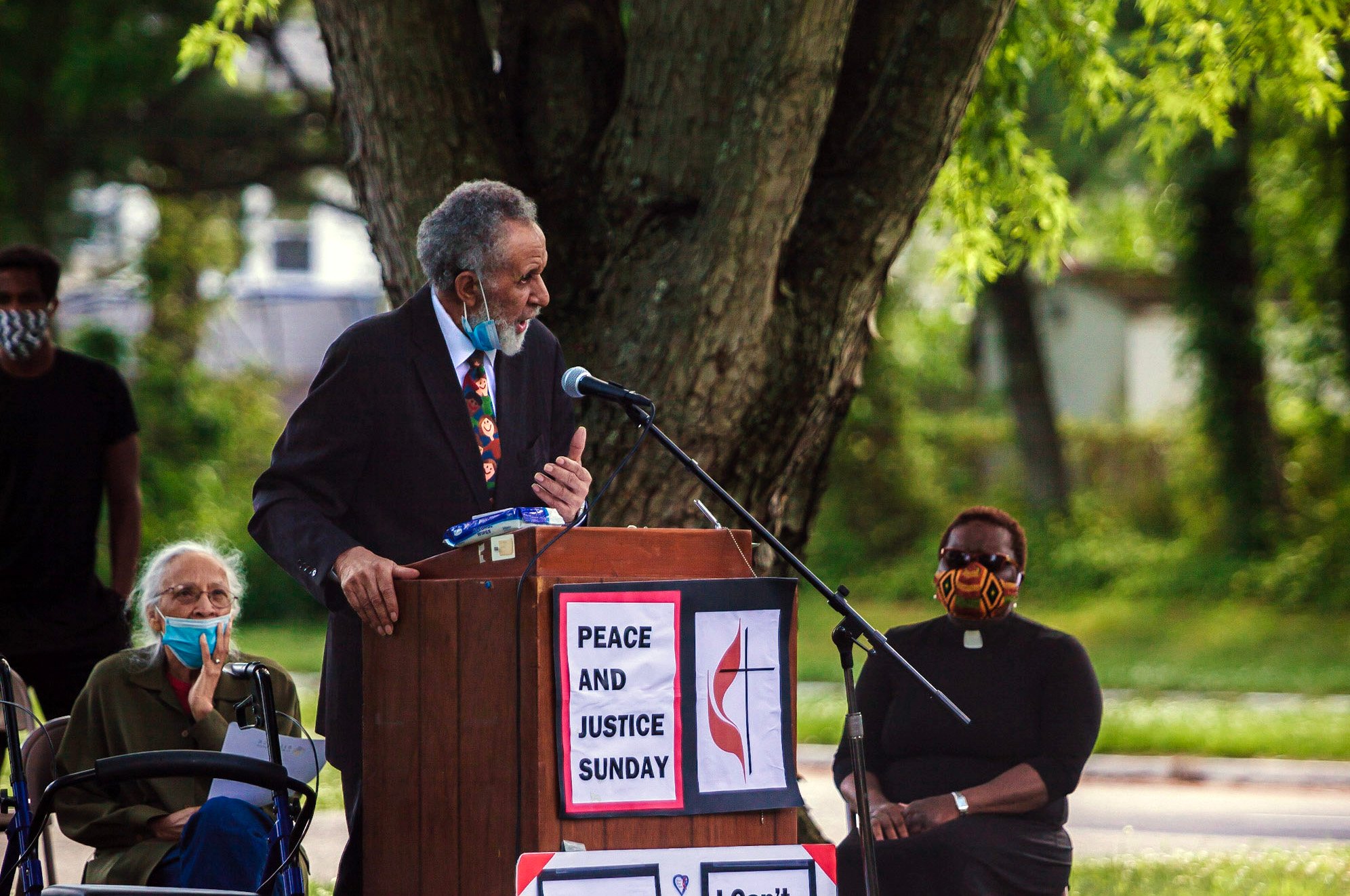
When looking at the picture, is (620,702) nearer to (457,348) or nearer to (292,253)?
(457,348)

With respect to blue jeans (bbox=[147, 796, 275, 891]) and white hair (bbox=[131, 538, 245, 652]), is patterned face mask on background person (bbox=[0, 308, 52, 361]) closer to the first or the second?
white hair (bbox=[131, 538, 245, 652])

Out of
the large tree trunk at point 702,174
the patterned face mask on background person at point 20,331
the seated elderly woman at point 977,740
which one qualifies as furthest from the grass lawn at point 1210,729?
the patterned face mask on background person at point 20,331

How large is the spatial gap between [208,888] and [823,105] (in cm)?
336

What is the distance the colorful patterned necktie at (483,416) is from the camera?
4.35 m

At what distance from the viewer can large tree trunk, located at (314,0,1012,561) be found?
5988 millimetres

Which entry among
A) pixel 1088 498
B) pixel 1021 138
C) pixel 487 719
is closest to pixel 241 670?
pixel 487 719

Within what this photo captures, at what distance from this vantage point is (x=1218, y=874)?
25.8 ft

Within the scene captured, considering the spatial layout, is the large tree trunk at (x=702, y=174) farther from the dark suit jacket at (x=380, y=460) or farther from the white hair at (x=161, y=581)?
the dark suit jacket at (x=380, y=460)

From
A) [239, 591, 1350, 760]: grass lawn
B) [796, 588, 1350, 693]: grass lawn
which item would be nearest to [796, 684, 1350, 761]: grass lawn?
[239, 591, 1350, 760]: grass lawn

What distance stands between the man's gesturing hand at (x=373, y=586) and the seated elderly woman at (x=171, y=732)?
2.64ft

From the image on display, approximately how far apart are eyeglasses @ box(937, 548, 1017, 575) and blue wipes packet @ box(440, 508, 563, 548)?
1779 millimetres

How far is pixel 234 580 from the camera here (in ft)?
16.9

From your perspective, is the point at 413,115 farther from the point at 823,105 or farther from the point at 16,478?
the point at 16,478

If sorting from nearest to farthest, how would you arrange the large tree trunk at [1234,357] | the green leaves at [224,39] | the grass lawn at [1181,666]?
the green leaves at [224,39]
the grass lawn at [1181,666]
the large tree trunk at [1234,357]
